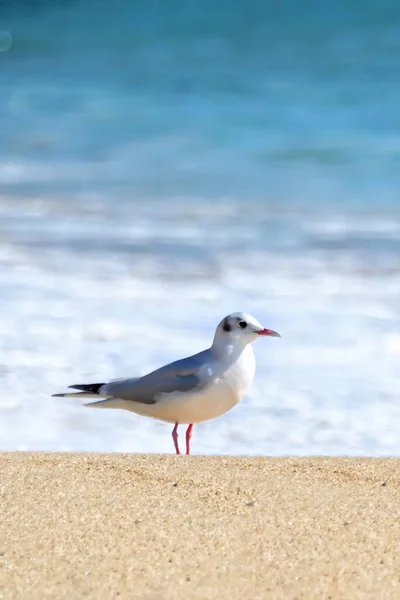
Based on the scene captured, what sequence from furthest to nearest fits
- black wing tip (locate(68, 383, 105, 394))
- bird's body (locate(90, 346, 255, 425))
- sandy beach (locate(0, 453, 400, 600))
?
black wing tip (locate(68, 383, 105, 394)), bird's body (locate(90, 346, 255, 425)), sandy beach (locate(0, 453, 400, 600))

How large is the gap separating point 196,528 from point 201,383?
1693 millimetres

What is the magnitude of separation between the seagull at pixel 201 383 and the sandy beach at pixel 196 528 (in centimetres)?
71

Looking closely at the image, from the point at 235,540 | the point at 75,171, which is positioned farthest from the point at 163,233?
the point at 235,540

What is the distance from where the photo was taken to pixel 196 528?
3.21 meters

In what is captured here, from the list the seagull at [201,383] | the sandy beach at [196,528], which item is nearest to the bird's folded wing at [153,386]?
the seagull at [201,383]

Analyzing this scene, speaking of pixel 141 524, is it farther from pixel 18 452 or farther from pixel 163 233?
pixel 163 233

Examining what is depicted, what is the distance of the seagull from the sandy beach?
0.71 metres

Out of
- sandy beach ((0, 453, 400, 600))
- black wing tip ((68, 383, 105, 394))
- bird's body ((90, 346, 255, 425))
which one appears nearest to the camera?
sandy beach ((0, 453, 400, 600))

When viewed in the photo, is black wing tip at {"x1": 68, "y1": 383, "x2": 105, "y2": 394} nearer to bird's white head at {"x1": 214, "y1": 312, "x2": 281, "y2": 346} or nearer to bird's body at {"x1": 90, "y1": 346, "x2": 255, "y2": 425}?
→ bird's body at {"x1": 90, "y1": 346, "x2": 255, "y2": 425}

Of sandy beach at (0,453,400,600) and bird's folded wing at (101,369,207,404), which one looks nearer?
sandy beach at (0,453,400,600)

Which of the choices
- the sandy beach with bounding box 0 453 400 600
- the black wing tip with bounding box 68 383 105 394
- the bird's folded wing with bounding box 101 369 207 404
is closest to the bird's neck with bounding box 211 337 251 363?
the bird's folded wing with bounding box 101 369 207 404

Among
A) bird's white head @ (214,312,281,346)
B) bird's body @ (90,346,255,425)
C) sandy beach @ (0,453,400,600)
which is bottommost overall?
sandy beach @ (0,453,400,600)

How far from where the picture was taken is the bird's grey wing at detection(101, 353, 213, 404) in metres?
4.89

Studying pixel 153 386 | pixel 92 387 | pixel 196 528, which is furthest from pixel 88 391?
pixel 196 528
